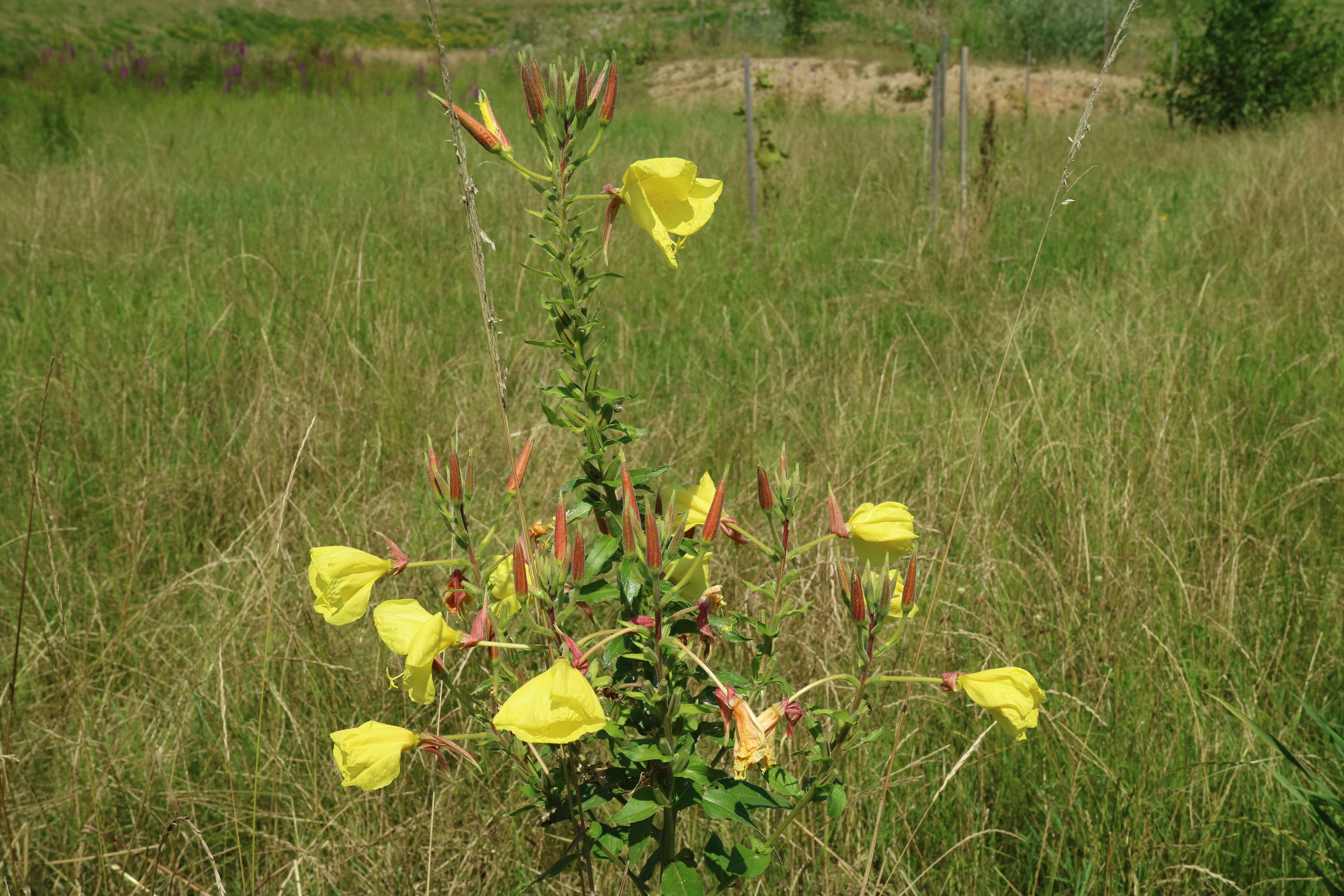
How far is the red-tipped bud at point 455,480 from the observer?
0.77 metres

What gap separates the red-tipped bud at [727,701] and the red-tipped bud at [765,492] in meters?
0.18

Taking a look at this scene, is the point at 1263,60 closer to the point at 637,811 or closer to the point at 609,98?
the point at 609,98

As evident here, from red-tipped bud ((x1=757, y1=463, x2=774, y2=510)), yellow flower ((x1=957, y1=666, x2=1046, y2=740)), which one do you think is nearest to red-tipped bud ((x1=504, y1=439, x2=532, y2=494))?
red-tipped bud ((x1=757, y1=463, x2=774, y2=510))

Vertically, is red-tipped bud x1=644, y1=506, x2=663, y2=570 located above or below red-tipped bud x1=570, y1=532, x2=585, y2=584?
above

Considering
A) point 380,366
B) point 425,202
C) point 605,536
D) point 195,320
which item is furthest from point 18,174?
point 605,536

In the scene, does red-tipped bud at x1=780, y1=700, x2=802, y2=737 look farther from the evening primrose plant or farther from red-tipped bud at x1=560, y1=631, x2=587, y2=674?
red-tipped bud at x1=560, y1=631, x2=587, y2=674

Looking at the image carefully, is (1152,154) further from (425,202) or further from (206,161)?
(206,161)

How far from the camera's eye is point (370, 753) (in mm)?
775

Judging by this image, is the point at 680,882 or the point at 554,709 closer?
the point at 554,709

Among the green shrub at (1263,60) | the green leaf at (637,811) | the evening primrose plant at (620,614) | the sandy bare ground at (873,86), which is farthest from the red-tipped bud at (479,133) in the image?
the sandy bare ground at (873,86)

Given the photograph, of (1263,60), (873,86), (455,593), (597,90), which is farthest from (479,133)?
(873,86)

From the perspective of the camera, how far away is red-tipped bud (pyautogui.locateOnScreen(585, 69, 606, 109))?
75 centimetres

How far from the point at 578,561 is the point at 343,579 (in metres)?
0.22

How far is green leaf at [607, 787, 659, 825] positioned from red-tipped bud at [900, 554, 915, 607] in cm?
29
